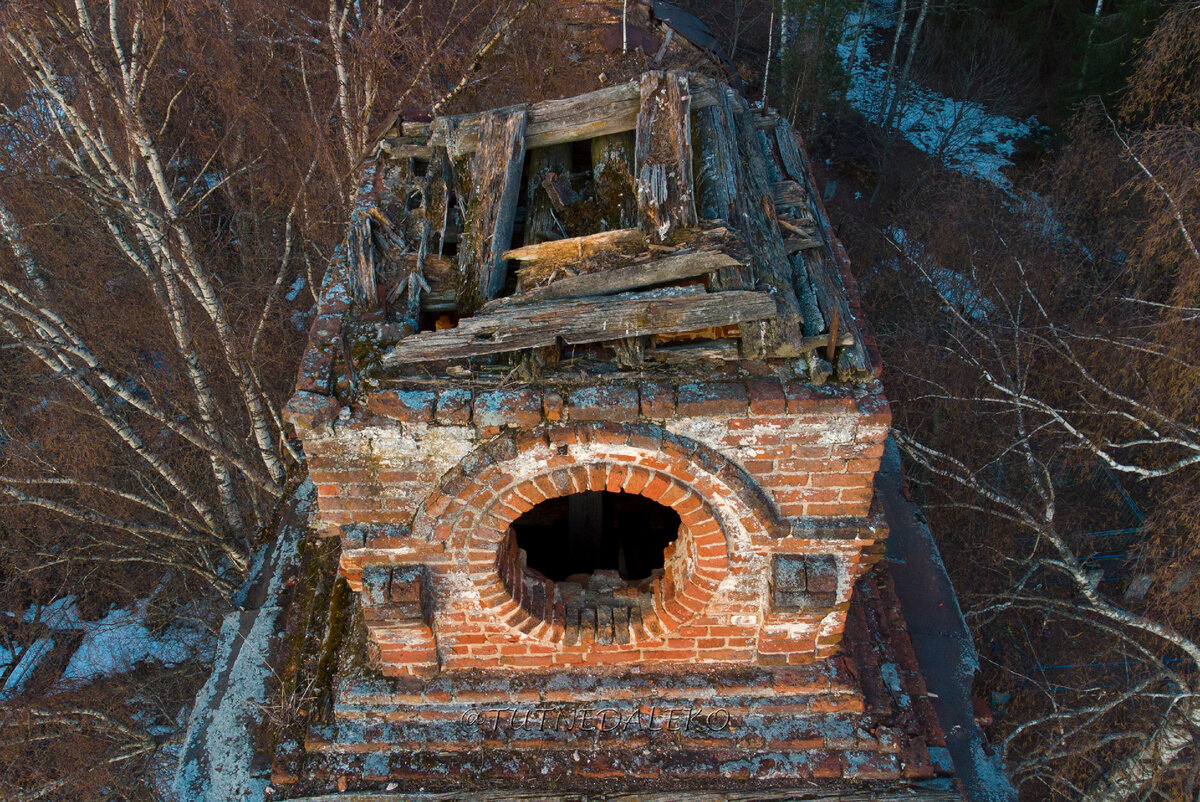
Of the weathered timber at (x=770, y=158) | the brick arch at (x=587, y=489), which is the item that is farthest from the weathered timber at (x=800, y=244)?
the brick arch at (x=587, y=489)

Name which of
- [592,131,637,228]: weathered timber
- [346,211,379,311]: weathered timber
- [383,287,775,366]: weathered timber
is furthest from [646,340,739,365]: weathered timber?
[346,211,379,311]: weathered timber

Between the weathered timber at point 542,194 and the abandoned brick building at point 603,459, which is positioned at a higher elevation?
the weathered timber at point 542,194

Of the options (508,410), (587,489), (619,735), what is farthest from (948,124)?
(508,410)

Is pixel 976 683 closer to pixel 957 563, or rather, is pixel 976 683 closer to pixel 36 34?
pixel 957 563

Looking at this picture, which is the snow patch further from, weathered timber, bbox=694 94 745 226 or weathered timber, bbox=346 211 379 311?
weathered timber, bbox=346 211 379 311

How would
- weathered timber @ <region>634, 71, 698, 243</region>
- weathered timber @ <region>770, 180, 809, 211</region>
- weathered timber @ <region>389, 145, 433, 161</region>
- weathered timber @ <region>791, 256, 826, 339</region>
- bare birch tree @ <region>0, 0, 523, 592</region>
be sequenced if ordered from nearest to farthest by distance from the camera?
weathered timber @ <region>791, 256, 826, 339</region> → weathered timber @ <region>634, 71, 698, 243</region> → weathered timber @ <region>770, 180, 809, 211</region> → weathered timber @ <region>389, 145, 433, 161</region> → bare birch tree @ <region>0, 0, 523, 592</region>

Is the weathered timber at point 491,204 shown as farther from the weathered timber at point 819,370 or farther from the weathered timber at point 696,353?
the weathered timber at point 819,370

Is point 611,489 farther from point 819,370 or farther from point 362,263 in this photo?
point 362,263
